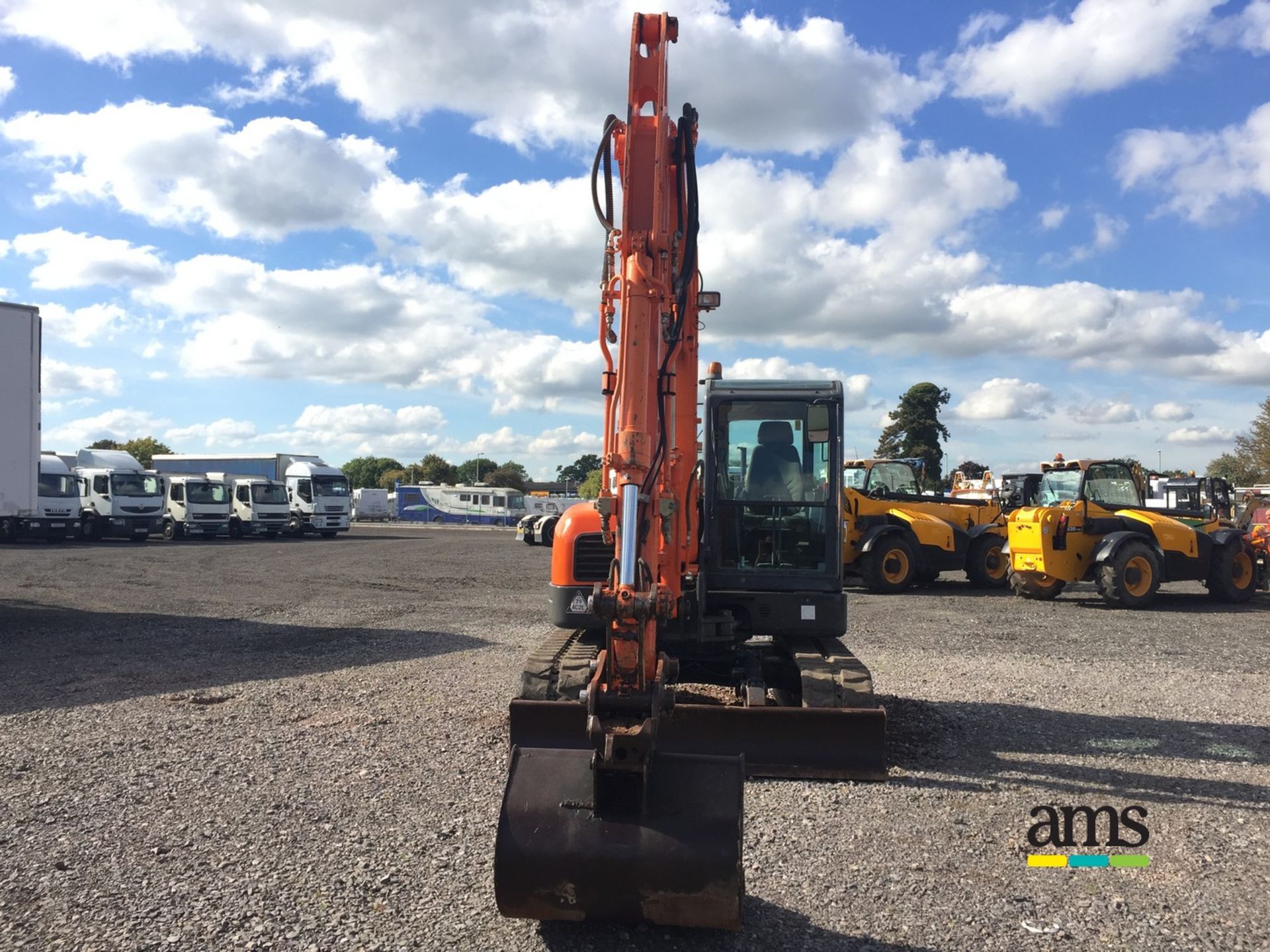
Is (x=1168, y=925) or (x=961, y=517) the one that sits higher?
(x=961, y=517)

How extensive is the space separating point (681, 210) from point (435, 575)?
18.3 meters

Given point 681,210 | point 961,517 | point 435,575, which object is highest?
point 681,210

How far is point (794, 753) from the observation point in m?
6.72

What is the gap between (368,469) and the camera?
145 meters

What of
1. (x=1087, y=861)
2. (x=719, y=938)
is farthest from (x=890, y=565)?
(x=719, y=938)

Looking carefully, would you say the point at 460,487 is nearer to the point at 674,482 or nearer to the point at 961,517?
the point at 961,517

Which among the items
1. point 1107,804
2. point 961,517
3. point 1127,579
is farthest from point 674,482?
point 961,517

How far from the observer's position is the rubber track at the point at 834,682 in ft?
22.9

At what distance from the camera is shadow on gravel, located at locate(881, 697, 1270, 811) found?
652 centimetres

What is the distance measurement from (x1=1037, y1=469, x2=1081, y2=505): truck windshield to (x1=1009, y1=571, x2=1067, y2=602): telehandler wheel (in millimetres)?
1331

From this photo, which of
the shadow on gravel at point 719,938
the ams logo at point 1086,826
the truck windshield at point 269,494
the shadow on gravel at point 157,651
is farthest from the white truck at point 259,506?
the shadow on gravel at point 719,938

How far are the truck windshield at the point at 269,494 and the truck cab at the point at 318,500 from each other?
170cm

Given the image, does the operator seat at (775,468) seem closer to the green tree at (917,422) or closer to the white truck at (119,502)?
the white truck at (119,502)

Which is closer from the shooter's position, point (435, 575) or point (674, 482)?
point (674, 482)
